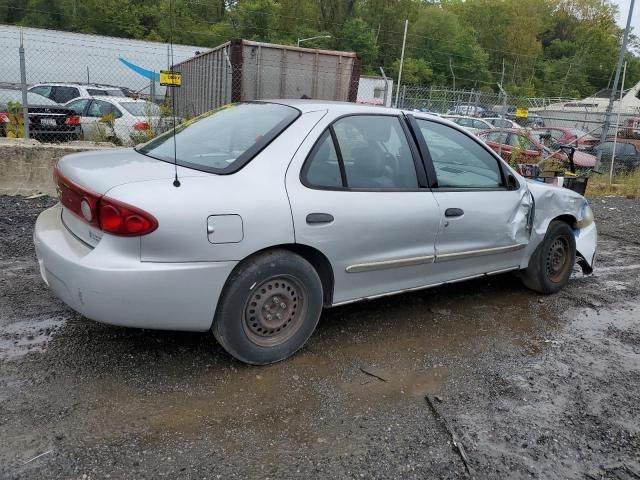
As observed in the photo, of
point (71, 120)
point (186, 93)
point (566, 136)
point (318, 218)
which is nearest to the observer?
point (318, 218)

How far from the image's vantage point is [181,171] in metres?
3.14

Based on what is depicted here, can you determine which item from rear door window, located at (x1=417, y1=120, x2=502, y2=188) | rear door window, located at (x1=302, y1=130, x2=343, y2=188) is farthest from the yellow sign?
rear door window, located at (x1=417, y1=120, x2=502, y2=188)

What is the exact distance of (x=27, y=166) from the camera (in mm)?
7023

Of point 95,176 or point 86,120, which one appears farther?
point 86,120

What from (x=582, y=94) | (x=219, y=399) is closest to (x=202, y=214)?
(x=219, y=399)

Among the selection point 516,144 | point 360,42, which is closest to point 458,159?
point 516,144

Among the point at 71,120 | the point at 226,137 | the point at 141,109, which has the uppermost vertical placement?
the point at 226,137

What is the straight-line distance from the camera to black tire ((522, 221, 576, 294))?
16.0 ft

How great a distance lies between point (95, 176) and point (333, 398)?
1.82m

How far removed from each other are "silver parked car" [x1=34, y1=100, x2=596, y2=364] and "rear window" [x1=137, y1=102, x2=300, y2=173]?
0.01m

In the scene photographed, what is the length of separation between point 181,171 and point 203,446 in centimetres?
150

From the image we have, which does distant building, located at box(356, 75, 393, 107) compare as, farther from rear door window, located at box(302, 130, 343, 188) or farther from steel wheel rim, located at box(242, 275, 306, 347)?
steel wheel rim, located at box(242, 275, 306, 347)

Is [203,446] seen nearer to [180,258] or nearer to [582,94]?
[180,258]

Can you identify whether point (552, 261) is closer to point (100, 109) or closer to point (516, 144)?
point (516, 144)
